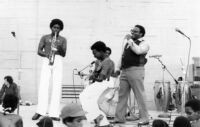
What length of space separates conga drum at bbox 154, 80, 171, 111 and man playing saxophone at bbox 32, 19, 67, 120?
3.56 meters

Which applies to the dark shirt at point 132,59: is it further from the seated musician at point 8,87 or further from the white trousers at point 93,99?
the seated musician at point 8,87

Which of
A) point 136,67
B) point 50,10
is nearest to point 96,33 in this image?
point 50,10

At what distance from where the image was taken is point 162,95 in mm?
11586

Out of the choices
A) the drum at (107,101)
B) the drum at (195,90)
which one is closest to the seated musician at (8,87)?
the drum at (107,101)

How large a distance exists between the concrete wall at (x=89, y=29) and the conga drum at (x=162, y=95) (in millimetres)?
509

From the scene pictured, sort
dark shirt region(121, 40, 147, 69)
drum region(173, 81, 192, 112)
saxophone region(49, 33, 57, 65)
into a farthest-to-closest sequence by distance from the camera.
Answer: drum region(173, 81, 192, 112) → saxophone region(49, 33, 57, 65) → dark shirt region(121, 40, 147, 69)

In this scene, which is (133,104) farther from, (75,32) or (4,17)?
(4,17)

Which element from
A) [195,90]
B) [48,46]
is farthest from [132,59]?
[195,90]

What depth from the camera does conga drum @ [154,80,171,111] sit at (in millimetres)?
11484

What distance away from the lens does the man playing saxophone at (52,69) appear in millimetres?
8703

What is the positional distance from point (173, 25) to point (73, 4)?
2633mm

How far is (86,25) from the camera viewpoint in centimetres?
1252

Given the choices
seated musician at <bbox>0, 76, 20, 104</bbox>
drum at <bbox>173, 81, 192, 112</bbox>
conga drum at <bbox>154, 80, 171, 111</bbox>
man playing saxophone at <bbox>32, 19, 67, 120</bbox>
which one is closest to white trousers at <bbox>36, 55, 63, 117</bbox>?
man playing saxophone at <bbox>32, 19, 67, 120</bbox>

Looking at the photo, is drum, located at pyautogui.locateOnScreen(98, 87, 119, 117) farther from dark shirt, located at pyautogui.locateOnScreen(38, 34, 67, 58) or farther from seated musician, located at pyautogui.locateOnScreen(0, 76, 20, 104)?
seated musician, located at pyautogui.locateOnScreen(0, 76, 20, 104)
